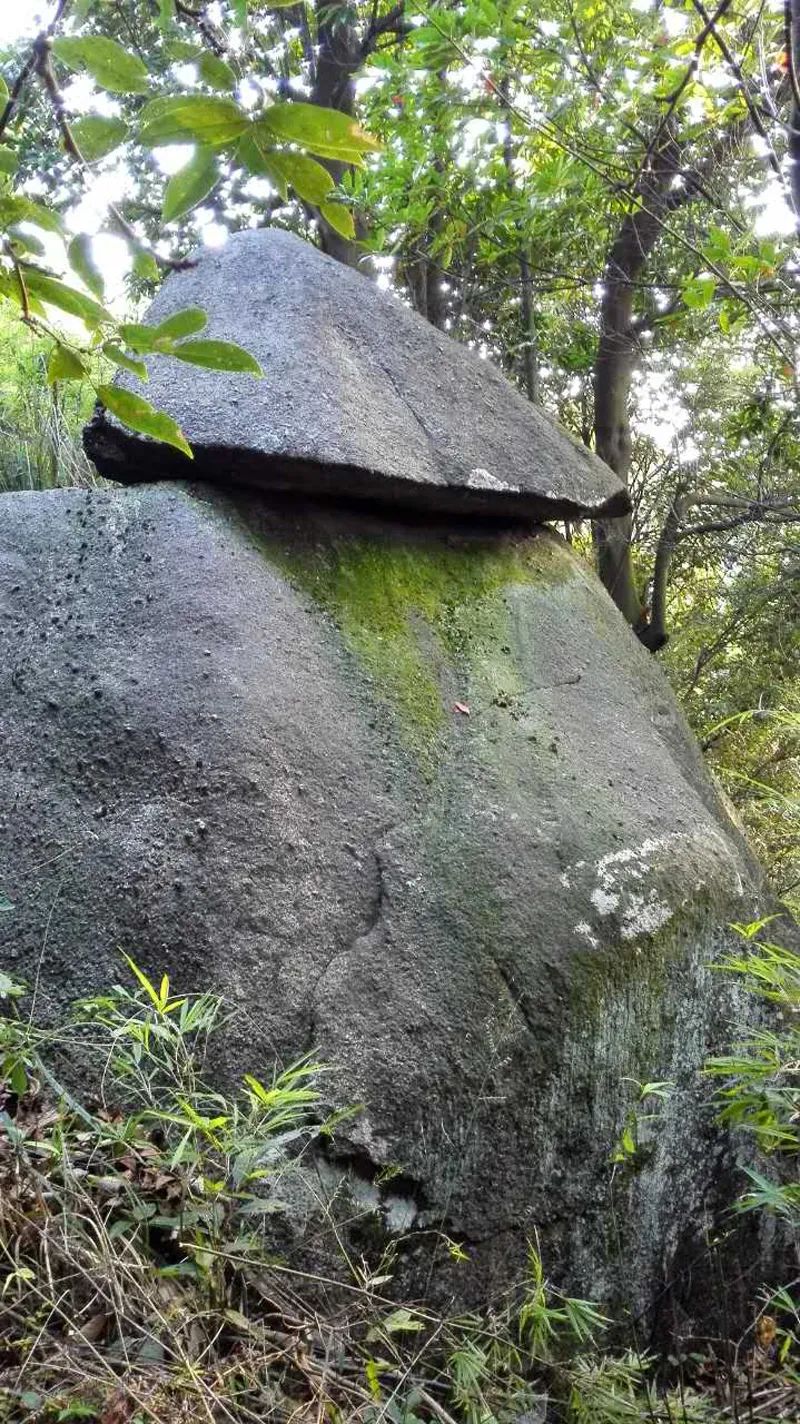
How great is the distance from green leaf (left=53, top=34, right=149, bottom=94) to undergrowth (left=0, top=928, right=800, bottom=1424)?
144 centimetres

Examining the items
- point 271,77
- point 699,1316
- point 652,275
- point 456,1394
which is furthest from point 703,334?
point 456,1394

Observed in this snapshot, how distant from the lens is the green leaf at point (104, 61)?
86 centimetres

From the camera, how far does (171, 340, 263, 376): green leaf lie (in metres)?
0.89

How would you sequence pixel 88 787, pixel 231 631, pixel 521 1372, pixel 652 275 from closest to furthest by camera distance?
pixel 521 1372 < pixel 88 787 < pixel 231 631 < pixel 652 275

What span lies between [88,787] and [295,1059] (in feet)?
2.50

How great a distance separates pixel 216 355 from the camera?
35.2 inches

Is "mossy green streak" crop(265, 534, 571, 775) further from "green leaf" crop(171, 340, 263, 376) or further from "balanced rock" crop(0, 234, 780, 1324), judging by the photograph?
"green leaf" crop(171, 340, 263, 376)

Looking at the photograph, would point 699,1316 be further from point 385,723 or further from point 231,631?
point 231,631

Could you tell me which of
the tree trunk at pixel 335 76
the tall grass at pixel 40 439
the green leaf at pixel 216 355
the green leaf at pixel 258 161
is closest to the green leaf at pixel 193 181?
the green leaf at pixel 258 161

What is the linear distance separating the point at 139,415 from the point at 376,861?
1753 mm

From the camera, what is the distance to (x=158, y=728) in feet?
8.27

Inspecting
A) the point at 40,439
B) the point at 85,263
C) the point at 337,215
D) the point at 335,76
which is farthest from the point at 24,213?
the point at 335,76

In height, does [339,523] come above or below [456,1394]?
above

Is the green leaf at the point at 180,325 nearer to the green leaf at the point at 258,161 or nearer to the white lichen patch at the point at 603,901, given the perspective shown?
the green leaf at the point at 258,161
